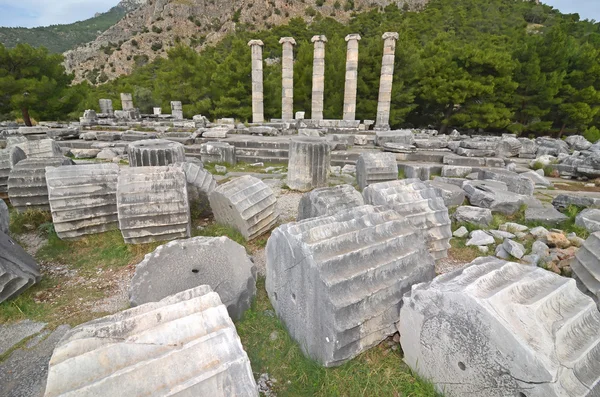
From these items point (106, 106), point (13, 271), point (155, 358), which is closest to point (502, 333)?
point (155, 358)

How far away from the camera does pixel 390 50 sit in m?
15.3

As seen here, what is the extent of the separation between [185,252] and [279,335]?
58.7 inches

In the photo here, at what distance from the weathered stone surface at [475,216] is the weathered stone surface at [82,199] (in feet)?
16.7

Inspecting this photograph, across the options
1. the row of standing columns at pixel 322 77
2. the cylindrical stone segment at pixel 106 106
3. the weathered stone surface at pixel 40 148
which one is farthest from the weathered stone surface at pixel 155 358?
the cylindrical stone segment at pixel 106 106

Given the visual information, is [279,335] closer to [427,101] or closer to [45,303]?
[45,303]

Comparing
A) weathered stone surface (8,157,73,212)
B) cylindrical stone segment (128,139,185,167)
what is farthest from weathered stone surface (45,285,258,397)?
cylindrical stone segment (128,139,185,167)

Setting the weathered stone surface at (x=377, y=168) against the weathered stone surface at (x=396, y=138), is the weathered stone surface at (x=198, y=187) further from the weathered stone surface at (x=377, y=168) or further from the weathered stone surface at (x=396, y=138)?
the weathered stone surface at (x=396, y=138)

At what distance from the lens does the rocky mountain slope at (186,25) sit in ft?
174

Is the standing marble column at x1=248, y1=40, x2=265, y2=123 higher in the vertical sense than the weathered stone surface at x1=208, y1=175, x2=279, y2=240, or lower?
higher

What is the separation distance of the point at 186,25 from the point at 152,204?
229 ft

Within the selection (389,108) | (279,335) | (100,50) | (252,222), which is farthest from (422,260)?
(100,50)

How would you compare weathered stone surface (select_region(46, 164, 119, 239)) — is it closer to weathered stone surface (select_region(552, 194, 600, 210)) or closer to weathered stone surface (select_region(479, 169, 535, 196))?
weathered stone surface (select_region(552, 194, 600, 210))

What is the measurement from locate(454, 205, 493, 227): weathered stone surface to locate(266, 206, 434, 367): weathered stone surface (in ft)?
8.44

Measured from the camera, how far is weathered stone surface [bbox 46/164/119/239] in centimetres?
390
